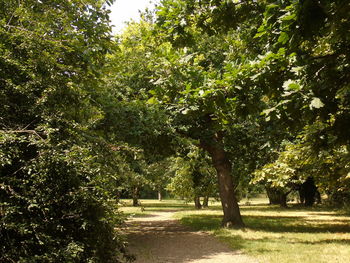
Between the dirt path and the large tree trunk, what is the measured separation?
1.88 m

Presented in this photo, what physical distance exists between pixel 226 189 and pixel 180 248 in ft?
18.0

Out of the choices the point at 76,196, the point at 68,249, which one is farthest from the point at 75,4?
A: the point at 68,249

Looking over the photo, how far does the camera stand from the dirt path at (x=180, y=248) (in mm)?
9156

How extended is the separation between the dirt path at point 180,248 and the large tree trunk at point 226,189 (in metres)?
1.88

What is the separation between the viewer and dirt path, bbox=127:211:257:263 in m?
9.16

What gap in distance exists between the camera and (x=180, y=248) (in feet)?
36.2

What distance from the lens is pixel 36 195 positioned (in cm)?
441

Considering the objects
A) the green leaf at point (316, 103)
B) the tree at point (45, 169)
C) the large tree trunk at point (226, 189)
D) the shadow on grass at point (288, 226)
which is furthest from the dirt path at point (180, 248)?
the green leaf at point (316, 103)

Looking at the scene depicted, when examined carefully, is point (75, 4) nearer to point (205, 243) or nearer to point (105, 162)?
point (105, 162)

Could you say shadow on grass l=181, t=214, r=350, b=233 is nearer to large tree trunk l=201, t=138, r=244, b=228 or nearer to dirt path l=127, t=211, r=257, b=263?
large tree trunk l=201, t=138, r=244, b=228

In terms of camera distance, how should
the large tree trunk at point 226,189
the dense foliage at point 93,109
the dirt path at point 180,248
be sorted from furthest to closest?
the large tree trunk at point 226,189 < the dirt path at point 180,248 < the dense foliage at point 93,109

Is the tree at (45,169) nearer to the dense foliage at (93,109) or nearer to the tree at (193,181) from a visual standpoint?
the dense foliage at (93,109)

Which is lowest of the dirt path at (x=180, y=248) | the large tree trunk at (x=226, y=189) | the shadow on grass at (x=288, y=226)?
the shadow on grass at (x=288, y=226)

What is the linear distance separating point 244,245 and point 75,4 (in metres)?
9.54
